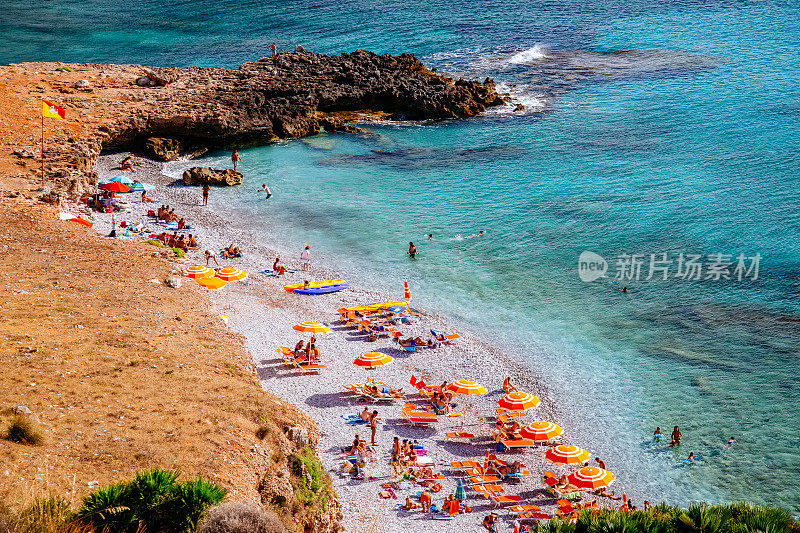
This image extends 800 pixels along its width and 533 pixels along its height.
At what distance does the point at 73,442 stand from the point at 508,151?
42465 millimetres

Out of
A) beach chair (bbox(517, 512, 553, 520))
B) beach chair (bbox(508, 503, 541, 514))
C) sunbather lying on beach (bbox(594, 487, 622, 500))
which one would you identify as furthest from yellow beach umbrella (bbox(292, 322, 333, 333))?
sunbather lying on beach (bbox(594, 487, 622, 500))

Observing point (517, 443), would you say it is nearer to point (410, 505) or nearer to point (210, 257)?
point (410, 505)

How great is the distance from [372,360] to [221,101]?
31.7m

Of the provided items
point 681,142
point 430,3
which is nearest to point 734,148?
point 681,142

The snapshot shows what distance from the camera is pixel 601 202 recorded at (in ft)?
150

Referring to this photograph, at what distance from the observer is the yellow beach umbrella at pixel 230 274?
1387 inches

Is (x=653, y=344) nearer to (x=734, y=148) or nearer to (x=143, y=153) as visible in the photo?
(x=734, y=148)

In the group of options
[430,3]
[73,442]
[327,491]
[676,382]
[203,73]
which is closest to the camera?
[73,442]

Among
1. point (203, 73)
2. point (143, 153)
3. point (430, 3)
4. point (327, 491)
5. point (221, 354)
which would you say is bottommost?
point (327, 491)

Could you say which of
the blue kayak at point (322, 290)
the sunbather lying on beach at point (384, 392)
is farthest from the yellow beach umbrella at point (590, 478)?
the blue kayak at point (322, 290)

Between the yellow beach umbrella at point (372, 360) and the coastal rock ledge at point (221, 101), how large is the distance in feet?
65.8

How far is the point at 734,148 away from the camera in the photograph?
51.8 m

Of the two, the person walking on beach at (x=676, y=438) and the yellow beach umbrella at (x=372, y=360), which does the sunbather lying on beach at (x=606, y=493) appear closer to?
Result: the person walking on beach at (x=676, y=438)

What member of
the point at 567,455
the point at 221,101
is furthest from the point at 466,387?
the point at 221,101
